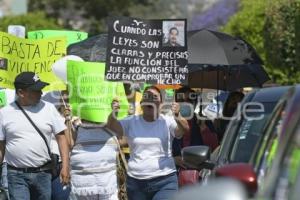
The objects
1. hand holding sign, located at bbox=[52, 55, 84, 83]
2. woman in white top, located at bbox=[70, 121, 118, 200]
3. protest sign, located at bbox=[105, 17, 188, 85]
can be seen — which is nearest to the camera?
woman in white top, located at bbox=[70, 121, 118, 200]

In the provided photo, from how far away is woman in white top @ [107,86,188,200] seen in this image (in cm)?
951

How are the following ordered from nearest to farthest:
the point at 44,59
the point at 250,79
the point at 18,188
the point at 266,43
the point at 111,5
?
the point at 18,188 < the point at 44,59 < the point at 250,79 < the point at 266,43 < the point at 111,5

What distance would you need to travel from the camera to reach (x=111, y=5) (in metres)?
44.5

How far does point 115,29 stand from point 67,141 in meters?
1.51

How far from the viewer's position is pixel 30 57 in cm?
1241

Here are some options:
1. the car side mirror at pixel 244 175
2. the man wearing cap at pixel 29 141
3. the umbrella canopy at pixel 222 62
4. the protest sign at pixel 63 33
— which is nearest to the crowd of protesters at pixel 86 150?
the man wearing cap at pixel 29 141

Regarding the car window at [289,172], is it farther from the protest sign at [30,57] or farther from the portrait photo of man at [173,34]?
the protest sign at [30,57]

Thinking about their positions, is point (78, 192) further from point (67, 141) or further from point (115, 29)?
point (115, 29)

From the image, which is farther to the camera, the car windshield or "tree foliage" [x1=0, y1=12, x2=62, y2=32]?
"tree foliage" [x1=0, y1=12, x2=62, y2=32]

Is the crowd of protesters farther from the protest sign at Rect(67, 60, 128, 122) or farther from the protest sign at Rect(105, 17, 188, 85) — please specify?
the protest sign at Rect(105, 17, 188, 85)

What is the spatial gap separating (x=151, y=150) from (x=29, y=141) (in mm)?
1133

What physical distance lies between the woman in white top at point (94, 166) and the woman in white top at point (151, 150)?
43 centimetres

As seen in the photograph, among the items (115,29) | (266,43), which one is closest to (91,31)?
(266,43)

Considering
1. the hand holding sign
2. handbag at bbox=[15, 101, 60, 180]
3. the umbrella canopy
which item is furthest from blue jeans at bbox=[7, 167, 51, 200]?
the umbrella canopy
